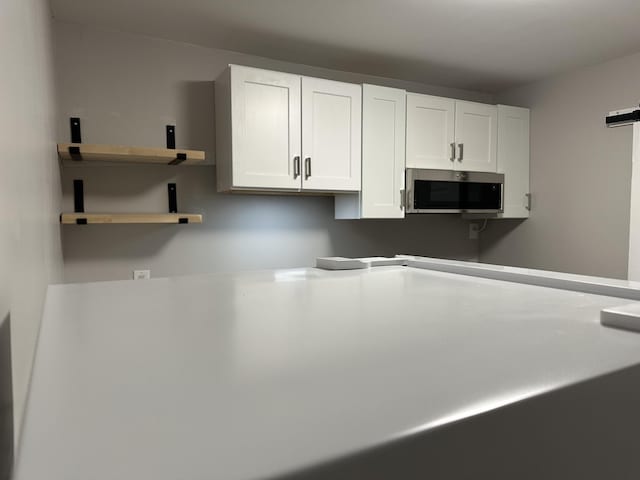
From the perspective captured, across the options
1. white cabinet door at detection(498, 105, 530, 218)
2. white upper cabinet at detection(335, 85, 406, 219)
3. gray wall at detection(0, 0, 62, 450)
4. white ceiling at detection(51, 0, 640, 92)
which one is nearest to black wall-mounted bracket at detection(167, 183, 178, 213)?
white ceiling at detection(51, 0, 640, 92)

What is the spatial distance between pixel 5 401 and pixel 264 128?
6.04 feet

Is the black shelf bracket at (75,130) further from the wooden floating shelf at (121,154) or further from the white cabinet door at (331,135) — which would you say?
the white cabinet door at (331,135)

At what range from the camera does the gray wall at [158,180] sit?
2141 mm

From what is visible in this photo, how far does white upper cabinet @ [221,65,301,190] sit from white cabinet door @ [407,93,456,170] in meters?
0.77

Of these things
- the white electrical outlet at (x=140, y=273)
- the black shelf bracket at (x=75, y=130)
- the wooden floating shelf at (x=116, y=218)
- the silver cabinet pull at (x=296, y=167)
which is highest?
the black shelf bracket at (x=75, y=130)

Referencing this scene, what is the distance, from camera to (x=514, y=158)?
305cm

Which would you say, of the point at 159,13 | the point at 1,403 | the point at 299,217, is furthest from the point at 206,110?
the point at 1,403

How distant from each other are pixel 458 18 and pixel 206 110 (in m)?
1.36

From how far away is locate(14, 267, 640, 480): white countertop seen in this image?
218mm

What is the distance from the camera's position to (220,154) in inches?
92.4

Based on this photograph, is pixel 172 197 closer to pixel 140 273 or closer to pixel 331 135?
pixel 140 273

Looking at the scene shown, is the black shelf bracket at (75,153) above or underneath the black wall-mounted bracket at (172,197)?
above

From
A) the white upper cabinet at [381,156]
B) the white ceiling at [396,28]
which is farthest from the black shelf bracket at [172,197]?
the white upper cabinet at [381,156]

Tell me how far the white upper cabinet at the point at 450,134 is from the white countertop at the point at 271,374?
215 centimetres
